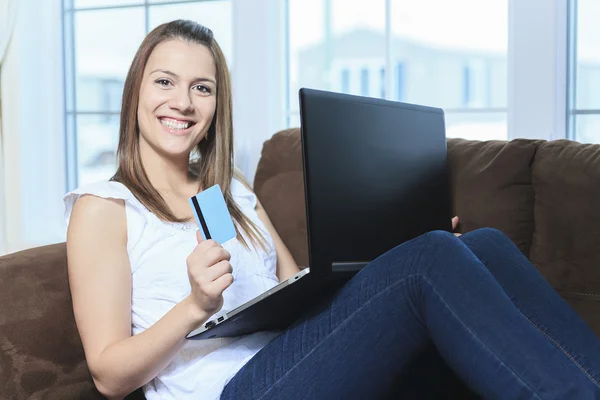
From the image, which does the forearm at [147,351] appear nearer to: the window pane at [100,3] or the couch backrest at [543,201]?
the couch backrest at [543,201]

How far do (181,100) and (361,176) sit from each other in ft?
1.41

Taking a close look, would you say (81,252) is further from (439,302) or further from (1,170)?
(1,170)

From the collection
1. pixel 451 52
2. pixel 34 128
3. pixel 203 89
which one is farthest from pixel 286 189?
pixel 34 128

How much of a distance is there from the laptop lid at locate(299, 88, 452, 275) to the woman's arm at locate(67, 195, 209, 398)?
0.24 m

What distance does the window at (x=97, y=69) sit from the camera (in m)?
2.76

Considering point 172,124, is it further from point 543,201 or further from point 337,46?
point 337,46

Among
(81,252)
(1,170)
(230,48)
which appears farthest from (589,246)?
(1,170)

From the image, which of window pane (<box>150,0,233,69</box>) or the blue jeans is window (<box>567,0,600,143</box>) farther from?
window pane (<box>150,0,233,69</box>)

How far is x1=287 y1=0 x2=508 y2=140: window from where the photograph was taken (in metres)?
2.22

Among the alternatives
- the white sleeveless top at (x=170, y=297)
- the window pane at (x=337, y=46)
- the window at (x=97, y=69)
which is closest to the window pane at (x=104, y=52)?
the window at (x=97, y=69)

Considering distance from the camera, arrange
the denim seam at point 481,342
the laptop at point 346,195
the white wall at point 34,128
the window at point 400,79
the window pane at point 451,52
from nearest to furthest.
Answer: the denim seam at point 481,342, the laptop at point 346,195, the window pane at point 451,52, the window at point 400,79, the white wall at point 34,128

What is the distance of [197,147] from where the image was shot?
5.54 feet

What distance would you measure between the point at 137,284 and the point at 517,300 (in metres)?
0.68

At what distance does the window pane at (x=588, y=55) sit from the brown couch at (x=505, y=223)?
1.33 feet
